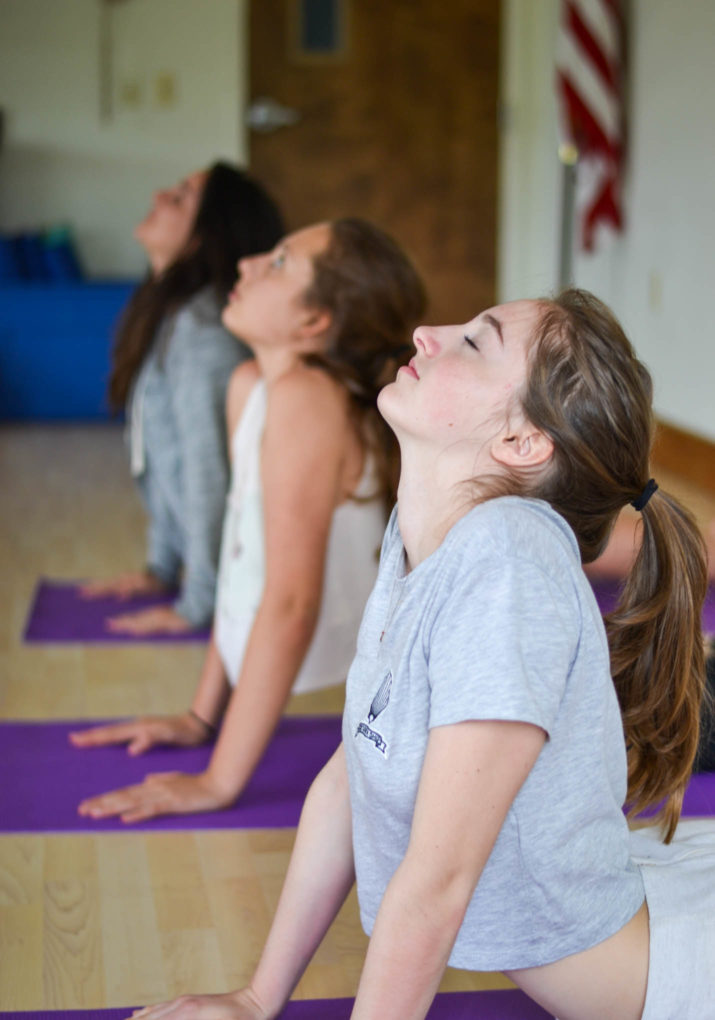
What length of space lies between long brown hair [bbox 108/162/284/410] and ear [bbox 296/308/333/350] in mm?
777

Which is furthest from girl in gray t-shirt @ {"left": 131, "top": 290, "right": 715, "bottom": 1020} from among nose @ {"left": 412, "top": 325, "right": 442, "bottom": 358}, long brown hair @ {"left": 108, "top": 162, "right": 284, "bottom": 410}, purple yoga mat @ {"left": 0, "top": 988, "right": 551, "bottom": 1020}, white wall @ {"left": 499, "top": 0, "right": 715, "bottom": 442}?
white wall @ {"left": 499, "top": 0, "right": 715, "bottom": 442}

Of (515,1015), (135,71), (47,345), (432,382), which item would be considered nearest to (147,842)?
(515,1015)

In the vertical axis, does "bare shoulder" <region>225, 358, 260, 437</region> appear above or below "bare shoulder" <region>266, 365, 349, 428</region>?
below

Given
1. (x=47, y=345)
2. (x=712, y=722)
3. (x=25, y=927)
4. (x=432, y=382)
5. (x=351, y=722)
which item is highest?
(x=432, y=382)

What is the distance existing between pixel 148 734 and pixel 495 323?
1.10 meters

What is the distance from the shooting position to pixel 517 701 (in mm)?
834

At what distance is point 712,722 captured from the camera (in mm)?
1547

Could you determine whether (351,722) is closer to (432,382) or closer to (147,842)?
(432,382)

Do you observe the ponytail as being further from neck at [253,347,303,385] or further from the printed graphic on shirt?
neck at [253,347,303,385]

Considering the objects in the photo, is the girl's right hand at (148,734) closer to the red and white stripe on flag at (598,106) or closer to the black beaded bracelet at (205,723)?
the black beaded bracelet at (205,723)

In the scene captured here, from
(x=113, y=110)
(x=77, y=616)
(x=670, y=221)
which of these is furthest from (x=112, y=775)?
(x=113, y=110)

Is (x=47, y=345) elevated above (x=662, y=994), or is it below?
below

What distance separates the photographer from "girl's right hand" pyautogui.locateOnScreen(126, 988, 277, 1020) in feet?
3.50

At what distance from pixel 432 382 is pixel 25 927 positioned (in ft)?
2.67
